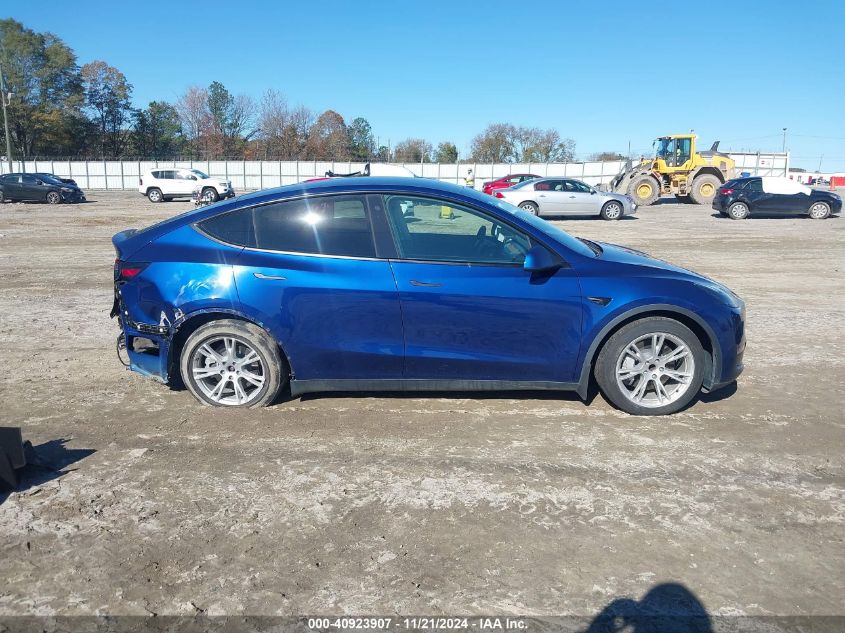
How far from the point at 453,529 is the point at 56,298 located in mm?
7443

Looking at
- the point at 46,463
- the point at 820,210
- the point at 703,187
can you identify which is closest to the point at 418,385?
the point at 46,463

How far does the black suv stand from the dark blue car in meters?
29.1

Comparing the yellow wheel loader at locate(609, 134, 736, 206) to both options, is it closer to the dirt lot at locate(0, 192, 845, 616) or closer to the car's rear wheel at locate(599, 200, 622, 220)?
the car's rear wheel at locate(599, 200, 622, 220)

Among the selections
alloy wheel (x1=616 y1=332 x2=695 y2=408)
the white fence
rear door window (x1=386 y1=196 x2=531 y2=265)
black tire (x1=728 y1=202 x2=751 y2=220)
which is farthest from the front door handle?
the white fence

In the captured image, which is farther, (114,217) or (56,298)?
(114,217)

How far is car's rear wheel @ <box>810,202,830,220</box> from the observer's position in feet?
73.1

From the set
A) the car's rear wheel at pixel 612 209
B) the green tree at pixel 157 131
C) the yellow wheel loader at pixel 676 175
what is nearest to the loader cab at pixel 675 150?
the yellow wheel loader at pixel 676 175

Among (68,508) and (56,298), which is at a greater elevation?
(56,298)

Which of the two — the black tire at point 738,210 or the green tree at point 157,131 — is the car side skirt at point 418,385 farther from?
the green tree at point 157,131

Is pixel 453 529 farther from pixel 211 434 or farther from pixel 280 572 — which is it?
pixel 211 434

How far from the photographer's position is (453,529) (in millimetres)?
3027

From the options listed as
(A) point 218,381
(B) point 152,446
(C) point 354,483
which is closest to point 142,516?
(B) point 152,446

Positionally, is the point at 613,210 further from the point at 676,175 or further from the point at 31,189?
the point at 31,189

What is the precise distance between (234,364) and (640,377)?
2.94m
